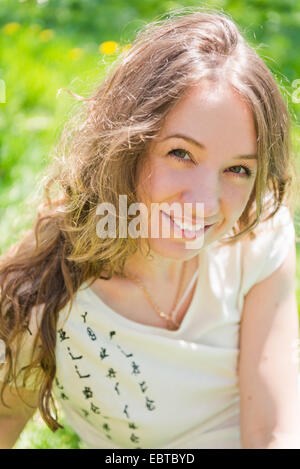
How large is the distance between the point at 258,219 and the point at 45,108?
1.75 metres

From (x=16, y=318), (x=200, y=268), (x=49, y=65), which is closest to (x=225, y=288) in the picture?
(x=200, y=268)

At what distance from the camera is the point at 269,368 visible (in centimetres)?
160

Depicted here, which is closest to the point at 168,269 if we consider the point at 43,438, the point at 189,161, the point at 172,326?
the point at 172,326

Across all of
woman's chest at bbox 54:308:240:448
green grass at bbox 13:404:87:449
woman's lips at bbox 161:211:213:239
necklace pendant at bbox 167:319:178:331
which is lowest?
green grass at bbox 13:404:87:449

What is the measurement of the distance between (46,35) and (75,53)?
253 millimetres

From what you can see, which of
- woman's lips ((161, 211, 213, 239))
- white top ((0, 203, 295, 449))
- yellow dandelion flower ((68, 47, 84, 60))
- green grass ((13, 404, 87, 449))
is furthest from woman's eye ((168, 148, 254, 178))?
yellow dandelion flower ((68, 47, 84, 60))

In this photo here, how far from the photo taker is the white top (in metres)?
1.57

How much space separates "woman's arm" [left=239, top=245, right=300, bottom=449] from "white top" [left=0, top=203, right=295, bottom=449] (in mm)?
29

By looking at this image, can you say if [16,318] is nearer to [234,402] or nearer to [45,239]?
[45,239]

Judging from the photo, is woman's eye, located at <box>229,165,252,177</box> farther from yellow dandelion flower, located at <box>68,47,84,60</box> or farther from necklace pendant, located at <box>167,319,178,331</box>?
yellow dandelion flower, located at <box>68,47,84,60</box>

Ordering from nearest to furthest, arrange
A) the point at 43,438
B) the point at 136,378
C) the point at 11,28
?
the point at 136,378, the point at 43,438, the point at 11,28

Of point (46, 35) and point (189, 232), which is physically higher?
point (46, 35)

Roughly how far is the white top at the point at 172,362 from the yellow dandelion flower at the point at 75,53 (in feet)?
6.02

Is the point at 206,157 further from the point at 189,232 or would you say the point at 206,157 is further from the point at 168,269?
the point at 168,269
